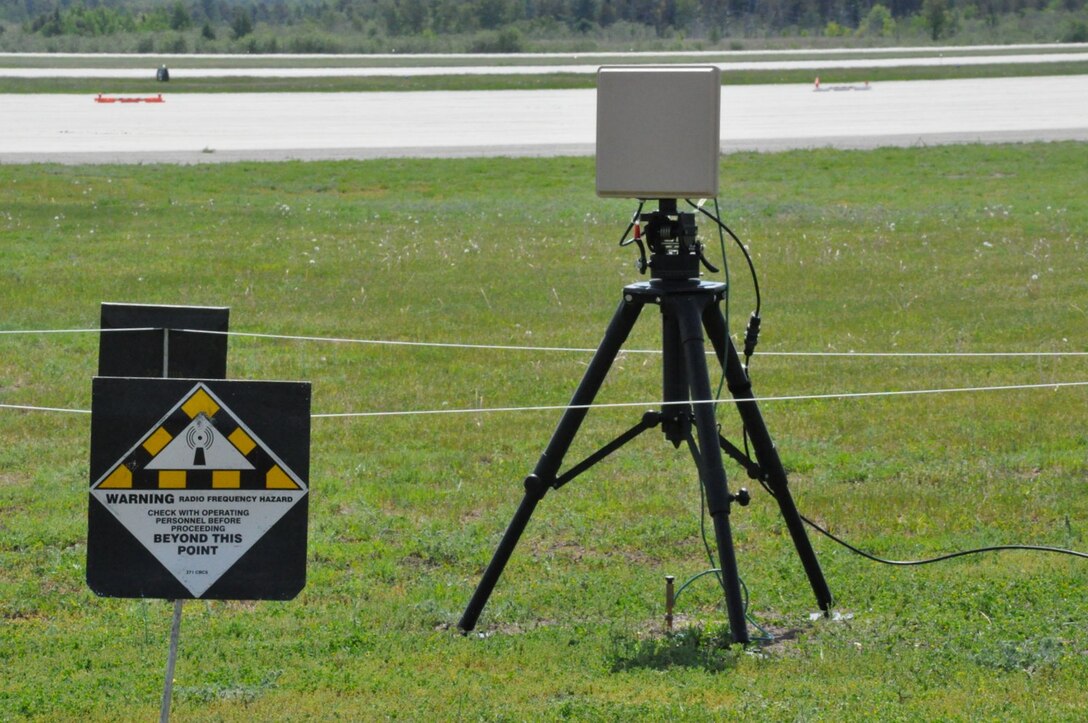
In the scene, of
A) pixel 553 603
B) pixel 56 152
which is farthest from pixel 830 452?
pixel 56 152

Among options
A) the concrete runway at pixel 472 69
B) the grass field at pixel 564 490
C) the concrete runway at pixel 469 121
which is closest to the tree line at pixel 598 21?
the concrete runway at pixel 472 69

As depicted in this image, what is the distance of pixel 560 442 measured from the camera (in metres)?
5.62

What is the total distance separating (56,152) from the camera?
2867 cm

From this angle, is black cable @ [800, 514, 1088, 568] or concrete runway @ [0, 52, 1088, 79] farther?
concrete runway @ [0, 52, 1088, 79]

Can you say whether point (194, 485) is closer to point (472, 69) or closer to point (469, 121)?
point (469, 121)

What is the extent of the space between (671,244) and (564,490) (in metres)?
2.89

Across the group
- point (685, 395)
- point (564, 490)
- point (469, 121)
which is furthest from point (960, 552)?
point (469, 121)

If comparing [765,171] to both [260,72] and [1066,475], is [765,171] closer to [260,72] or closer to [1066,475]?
[1066,475]

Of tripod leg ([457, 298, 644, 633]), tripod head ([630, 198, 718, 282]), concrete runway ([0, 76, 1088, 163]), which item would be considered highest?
tripod head ([630, 198, 718, 282])

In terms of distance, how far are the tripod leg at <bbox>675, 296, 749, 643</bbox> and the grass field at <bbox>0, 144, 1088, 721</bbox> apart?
239 mm

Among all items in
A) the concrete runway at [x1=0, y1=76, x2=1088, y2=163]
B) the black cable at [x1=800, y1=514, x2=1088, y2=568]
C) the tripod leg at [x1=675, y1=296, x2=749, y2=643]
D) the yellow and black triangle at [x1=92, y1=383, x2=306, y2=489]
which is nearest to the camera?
the yellow and black triangle at [x1=92, y1=383, x2=306, y2=489]

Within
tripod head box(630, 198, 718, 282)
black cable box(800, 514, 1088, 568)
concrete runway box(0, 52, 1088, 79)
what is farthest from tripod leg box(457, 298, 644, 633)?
concrete runway box(0, 52, 1088, 79)

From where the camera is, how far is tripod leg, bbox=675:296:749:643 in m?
5.26

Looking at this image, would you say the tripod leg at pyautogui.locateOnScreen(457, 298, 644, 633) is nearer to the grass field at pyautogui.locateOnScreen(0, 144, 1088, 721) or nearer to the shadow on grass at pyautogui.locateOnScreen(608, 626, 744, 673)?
the grass field at pyautogui.locateOnScreen(0, 144, 1088, 721)
